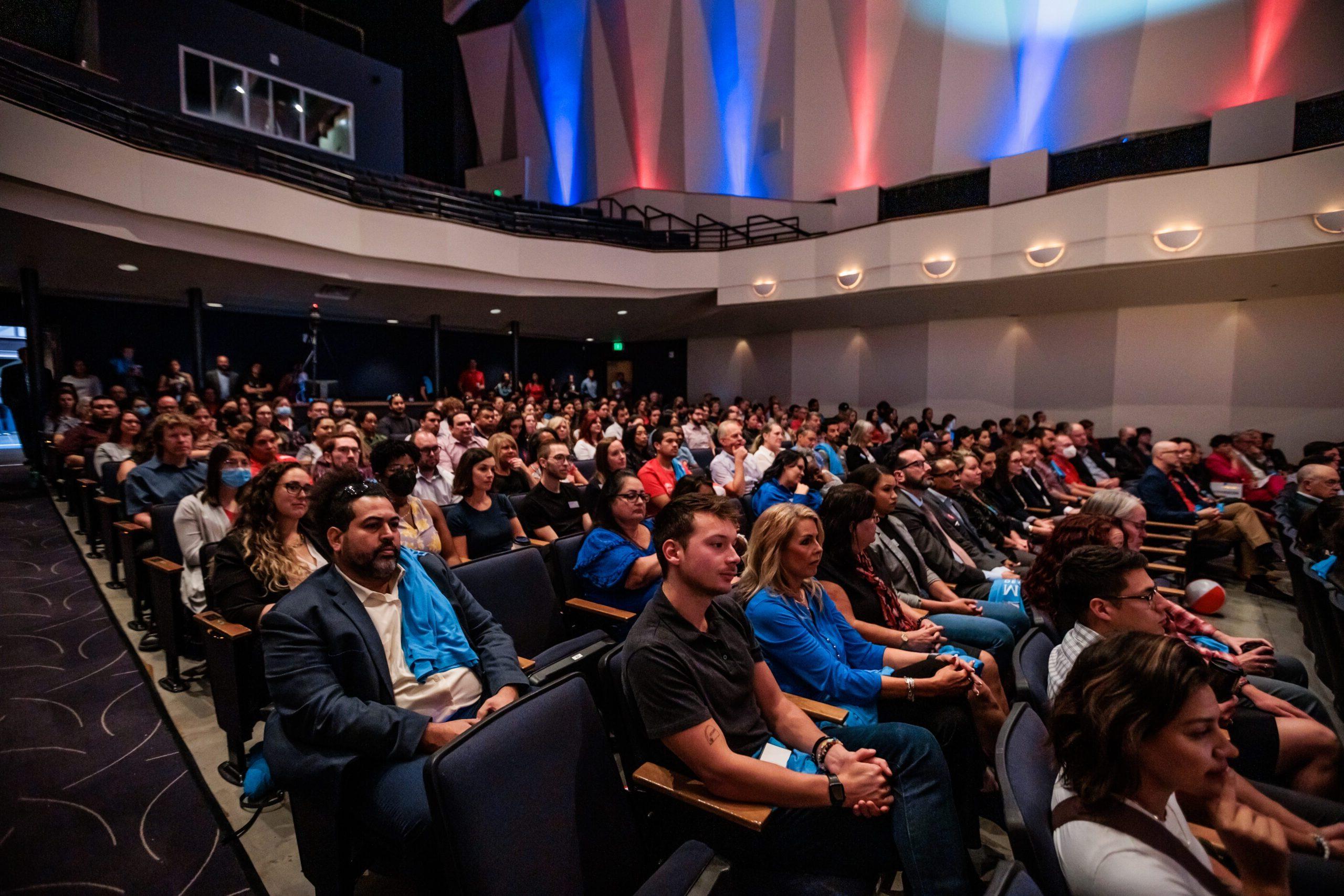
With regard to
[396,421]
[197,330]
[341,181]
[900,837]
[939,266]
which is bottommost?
[900,837]

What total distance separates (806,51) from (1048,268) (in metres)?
6.42

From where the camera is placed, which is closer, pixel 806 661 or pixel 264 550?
pixel 806 661

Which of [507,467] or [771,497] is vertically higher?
[507,467]

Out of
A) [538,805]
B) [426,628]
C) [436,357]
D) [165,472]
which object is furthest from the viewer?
[436,357]

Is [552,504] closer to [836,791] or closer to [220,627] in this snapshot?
[220,627]

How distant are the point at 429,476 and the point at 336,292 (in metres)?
7.17

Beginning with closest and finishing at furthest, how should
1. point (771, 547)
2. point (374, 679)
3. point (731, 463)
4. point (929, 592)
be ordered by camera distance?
1. point (374, 679)
2. point (771, 547)
3. point (929, 592)
4. point (731, 463)

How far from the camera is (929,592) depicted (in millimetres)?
2916

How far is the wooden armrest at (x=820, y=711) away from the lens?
5.41 ft

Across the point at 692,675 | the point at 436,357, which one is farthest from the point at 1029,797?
the point at 436,357

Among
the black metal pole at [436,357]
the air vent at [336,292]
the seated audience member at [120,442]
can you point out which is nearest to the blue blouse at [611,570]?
the seated audience member at [120,442]

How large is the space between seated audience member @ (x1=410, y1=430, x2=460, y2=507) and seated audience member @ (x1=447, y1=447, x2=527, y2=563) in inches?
17.7

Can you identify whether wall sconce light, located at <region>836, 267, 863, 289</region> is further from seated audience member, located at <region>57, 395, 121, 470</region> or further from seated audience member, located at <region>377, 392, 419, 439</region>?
seated audience member, located at <region>57, 395, 121, 470</region>

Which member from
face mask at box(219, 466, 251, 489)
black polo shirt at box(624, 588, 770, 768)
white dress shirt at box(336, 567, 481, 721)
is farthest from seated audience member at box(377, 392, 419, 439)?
black polo shirt at box(624, 588, 770, 768)
